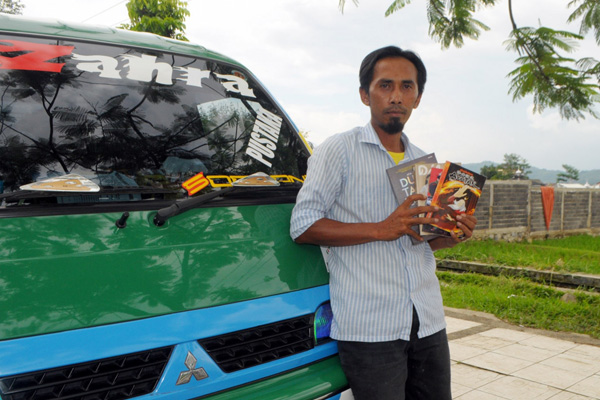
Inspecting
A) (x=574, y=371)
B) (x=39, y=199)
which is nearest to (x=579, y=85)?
(x=574, y=371)

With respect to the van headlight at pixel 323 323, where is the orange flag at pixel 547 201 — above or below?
above

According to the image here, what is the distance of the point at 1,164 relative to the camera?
204 centimetres

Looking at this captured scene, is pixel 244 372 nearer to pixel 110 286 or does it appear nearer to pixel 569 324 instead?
pixel 110 286

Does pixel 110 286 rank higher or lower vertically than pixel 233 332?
higher

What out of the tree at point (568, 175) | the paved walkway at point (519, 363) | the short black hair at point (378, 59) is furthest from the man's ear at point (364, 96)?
the tree at point (568, 175)

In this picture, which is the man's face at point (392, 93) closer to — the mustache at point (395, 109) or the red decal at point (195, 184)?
the mustache at point (395, 109)

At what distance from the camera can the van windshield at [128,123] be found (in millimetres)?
2139

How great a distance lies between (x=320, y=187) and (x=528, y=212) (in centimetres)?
1579

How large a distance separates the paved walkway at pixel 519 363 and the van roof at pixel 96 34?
3.09 meters

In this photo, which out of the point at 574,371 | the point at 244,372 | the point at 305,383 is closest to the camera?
the point at 244,372

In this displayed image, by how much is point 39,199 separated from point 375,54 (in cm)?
151

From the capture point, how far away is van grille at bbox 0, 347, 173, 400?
1494 mm

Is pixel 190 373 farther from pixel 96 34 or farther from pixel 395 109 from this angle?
pixel 96 34

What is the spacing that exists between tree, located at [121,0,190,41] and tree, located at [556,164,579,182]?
104023mm
